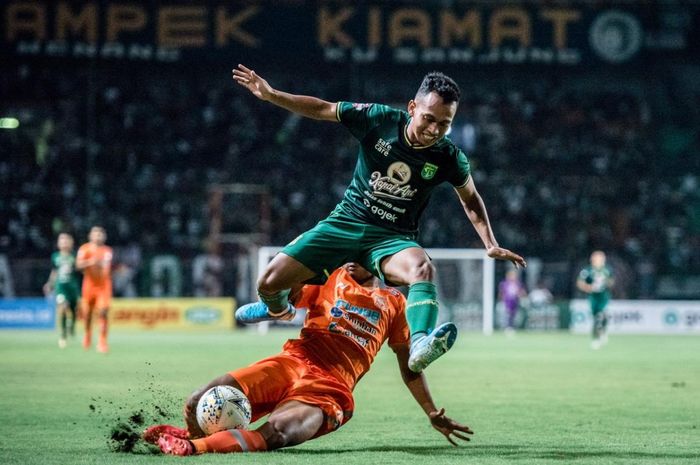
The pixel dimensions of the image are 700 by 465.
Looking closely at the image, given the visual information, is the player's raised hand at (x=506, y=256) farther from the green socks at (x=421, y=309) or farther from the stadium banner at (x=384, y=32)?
the stadium banner at (x=384, y=32)

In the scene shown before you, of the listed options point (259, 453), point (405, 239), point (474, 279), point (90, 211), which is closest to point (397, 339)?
point (405, 239)

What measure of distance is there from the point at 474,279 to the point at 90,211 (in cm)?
1213

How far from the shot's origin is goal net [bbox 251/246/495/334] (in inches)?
1282

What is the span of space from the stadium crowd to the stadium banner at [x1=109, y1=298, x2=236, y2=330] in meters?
1.30

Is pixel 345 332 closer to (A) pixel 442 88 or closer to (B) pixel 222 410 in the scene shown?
(B) pixel 222 410

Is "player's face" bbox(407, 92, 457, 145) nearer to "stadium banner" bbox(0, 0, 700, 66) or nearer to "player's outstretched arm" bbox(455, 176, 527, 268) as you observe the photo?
"player's outstretched arm" bbox(455, 176, 527, 268)

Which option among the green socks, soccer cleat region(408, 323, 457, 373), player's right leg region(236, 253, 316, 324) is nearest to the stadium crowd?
player's right leg region(236, 253, 316, 324)

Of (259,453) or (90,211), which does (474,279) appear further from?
(259,453)

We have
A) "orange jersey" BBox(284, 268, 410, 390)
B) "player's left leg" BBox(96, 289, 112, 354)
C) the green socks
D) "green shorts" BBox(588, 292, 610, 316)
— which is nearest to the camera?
the green socks

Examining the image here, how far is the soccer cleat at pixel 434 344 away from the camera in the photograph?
6.52 m

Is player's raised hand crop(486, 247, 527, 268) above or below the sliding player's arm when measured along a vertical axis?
above

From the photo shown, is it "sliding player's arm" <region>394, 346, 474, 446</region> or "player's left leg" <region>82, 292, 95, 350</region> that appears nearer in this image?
"sliding player's arm" <region>394, 346, 474, 446</region>

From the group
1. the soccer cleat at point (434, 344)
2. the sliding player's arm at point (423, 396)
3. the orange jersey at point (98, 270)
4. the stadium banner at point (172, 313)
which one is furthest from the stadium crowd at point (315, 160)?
the soccer cleat at point (434, 344)

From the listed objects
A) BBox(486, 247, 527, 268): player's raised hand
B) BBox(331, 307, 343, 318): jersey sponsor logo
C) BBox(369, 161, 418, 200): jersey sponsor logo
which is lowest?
BBox(331, 307, 343, 318): jersey sponsor logo
